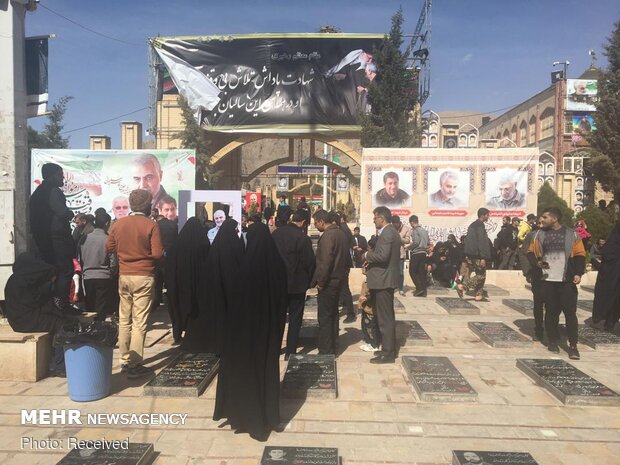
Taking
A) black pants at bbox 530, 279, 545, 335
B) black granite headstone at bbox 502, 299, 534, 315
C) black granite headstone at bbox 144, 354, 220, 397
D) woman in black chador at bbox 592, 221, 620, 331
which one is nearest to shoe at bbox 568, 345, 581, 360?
black pants at bbox 530, 279, 545, 335

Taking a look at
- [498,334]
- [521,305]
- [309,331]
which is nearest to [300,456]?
[309,331]

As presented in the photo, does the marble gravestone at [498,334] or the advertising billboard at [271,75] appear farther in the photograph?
the advertising billboard at [271,75]

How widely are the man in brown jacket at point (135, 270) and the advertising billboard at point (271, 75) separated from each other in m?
16.4

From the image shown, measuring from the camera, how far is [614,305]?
255 inches

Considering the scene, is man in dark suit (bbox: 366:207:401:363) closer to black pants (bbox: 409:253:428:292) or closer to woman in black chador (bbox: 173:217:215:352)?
woman in black chador (bbox: 173:217:215:352)

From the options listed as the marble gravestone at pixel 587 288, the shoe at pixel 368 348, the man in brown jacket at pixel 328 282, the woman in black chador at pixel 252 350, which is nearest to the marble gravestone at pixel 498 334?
the shoe at pixel 368 348

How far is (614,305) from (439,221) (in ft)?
25.3

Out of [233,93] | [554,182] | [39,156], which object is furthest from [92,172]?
[554,182]

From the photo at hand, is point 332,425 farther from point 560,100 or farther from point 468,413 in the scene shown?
point 560,100

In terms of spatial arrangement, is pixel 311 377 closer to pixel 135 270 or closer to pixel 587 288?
pixel 135 270

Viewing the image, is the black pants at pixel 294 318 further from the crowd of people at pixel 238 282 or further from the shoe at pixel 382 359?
the shoe at pixel 382 359

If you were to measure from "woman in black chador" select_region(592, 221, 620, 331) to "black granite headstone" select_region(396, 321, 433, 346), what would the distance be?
7.53 ft

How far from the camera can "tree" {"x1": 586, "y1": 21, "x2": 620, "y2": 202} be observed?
63.1 feet

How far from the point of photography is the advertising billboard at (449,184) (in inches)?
547
